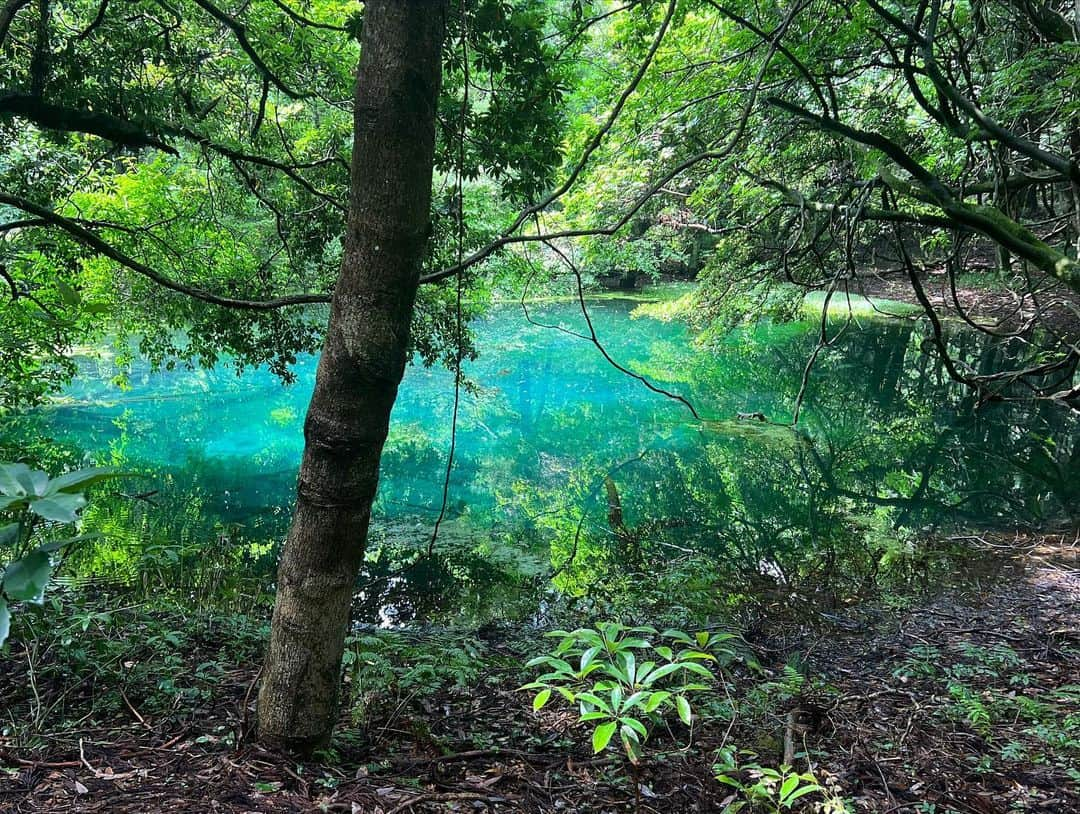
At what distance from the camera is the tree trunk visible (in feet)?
6.70

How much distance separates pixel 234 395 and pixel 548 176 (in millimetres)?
13106

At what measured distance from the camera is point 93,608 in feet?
12.7

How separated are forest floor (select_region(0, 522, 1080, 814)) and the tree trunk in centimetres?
31

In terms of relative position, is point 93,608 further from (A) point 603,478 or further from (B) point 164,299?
(A) point 603,478

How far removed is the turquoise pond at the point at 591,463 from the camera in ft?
24.2

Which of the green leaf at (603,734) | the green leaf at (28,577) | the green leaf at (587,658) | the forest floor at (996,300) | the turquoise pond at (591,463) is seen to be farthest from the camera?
the forest floor at (996,300)

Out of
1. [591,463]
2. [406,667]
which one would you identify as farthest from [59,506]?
[591,463]

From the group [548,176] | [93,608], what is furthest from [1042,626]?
[93,608]

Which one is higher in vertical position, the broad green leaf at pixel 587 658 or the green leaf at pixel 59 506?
the green leaf at pixel 59 506

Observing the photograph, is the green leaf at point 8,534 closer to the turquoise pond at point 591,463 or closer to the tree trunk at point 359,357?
the tree trunk at point 359,357

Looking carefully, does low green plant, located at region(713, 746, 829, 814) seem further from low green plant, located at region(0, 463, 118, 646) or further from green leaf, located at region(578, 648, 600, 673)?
low green plant, located at region(0, 463, 118, 646)

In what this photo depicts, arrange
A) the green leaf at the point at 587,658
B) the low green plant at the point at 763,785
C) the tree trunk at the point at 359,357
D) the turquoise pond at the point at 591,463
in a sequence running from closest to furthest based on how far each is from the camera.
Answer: the green leaf at the point at 587,658
the low green plant at the point at 763,785
the tree trunk at the point at 359,357
the turquoise pond at the point at 591,463

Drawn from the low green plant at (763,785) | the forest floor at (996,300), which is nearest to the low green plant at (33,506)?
the low green plant at (763,785)

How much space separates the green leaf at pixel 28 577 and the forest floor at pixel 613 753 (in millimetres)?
1131
